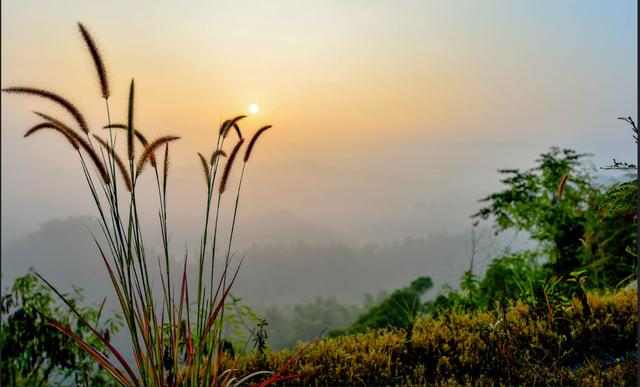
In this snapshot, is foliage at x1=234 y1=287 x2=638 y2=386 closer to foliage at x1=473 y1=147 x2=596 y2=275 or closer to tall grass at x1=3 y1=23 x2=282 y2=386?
tall grass at x1=3 y1=23 x2=282 y2=386

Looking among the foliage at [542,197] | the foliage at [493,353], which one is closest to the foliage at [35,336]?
the foliage at [493,353]

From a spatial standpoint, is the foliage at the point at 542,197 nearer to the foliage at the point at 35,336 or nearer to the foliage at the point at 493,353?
the foliage at the point at 493,353

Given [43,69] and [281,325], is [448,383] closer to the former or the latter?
[43,69]

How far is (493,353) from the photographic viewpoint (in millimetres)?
3195

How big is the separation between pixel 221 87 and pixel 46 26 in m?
1.14

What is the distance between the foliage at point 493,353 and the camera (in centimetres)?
301

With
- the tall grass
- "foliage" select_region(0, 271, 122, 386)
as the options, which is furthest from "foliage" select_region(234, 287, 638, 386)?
"foliage" select_region(0, 271, 122, 386)

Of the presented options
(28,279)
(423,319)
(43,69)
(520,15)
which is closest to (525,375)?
(423,319)

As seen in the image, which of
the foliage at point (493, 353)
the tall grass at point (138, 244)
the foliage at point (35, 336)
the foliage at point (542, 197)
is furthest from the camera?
the foliage at point (542, 197)

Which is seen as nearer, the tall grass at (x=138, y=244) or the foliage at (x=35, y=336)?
the tall grass at (x=138, y=244)

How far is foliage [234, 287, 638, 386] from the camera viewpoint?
3010 mm

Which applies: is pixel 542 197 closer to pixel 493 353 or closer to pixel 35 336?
pixel 493 353

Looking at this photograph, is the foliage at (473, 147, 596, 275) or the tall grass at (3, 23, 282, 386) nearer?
the tall grass at (3, 23, 282, 386)

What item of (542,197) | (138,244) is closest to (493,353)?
(138,244)
